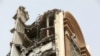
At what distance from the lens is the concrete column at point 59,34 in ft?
Result: 91.3

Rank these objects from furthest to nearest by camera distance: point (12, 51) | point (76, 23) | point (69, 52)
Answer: point (76, 23) < point (12, 51) < point (69, 52)

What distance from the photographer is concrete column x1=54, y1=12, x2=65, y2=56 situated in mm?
27828

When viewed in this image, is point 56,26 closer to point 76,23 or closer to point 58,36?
point 58,36

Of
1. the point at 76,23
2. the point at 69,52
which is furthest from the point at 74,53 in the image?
the point at 76,23

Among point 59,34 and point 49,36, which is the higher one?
point 49,36

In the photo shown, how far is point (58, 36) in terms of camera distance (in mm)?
28812

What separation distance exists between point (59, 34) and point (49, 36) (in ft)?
3.06

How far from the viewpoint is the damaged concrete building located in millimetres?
28772

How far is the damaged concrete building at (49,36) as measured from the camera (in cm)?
2877

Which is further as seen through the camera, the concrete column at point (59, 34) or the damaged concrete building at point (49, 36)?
the damaged concrete building at point (49, 36)

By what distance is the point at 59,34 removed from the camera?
28.9 meters

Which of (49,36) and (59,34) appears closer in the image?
(59,34)

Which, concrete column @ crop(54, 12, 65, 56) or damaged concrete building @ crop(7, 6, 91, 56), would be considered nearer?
concrete column @ crop(54, 12, 65, 56)

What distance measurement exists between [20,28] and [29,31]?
672 millimetres
